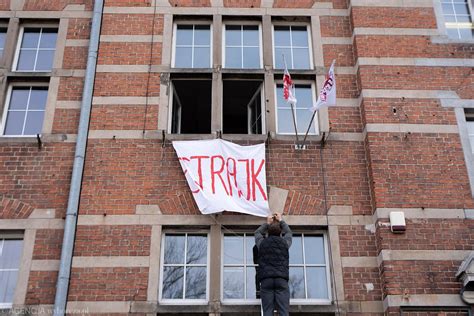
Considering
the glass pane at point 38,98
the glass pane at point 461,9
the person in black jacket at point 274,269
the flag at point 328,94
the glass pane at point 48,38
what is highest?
the glass pane at point 461,9

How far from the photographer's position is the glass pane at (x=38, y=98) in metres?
11.1

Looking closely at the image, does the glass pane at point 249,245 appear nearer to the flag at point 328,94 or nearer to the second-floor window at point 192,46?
the flag at point 328,94

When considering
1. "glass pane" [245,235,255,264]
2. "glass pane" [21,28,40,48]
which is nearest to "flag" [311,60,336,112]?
"glass pane" [245,235,255,264]

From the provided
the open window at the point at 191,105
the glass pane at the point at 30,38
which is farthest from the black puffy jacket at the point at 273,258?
the glass pane at the point at 30,38

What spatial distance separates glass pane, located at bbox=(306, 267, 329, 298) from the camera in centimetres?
951

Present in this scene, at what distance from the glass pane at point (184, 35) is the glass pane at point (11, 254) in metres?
4.70

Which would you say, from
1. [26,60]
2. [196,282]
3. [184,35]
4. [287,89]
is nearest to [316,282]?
[196,282]

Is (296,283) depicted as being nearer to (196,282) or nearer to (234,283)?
(234,283)

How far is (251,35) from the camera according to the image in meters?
11.9

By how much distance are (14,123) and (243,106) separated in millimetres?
4169

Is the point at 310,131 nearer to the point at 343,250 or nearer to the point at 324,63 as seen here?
the point at 324,63

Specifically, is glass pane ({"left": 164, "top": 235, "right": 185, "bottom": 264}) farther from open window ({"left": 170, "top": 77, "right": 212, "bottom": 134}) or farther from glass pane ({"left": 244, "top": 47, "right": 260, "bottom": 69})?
Result: glass pane ({"left": 244, "top": 47, "right": 260, "bottom": 69})

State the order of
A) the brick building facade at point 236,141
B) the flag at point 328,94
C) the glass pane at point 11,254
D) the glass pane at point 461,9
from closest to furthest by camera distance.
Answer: the brick building facade at point 236,141
the glass pane at point 11,254
the flag at point 328,94
the glass pane at point 461,9

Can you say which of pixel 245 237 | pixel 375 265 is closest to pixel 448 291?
pixel 375 265
